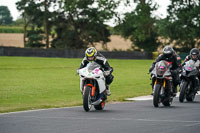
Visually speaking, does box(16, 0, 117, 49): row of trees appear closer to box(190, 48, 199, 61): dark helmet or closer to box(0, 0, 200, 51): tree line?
box(0, 0, 200, 51): tree line

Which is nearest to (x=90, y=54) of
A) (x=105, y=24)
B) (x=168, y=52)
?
(x=168, y=52)

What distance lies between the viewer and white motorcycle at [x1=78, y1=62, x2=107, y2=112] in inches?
503

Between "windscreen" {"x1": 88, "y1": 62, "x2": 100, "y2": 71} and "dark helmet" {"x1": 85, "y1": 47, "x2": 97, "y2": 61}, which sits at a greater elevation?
"dark helmet" {"x1": 85, "y1": 47, "x2": 97, "y2": 61}

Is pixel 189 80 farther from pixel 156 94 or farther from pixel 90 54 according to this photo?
pixel 90 54

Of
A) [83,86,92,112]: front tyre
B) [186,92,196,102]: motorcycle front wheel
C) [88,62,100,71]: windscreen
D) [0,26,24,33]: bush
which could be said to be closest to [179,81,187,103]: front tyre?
[186,92,196,102]: motorcycle front wheel

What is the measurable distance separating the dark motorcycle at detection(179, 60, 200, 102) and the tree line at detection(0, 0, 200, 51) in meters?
52.2

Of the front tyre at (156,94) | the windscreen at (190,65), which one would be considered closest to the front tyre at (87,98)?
the front tyre at (156,94)

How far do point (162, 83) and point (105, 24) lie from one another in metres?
68.0

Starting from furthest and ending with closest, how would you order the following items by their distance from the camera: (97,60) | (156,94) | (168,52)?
1. (168,52)
2. (156,94)
3. (97,60)

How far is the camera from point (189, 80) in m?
16.4

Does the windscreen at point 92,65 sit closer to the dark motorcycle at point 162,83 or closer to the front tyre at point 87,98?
the front tyre at point 87,98

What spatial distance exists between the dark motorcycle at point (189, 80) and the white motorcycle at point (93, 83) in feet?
11.8

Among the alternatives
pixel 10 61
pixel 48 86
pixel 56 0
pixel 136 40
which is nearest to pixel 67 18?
pixel 56 0

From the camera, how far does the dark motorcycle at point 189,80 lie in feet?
52.9
